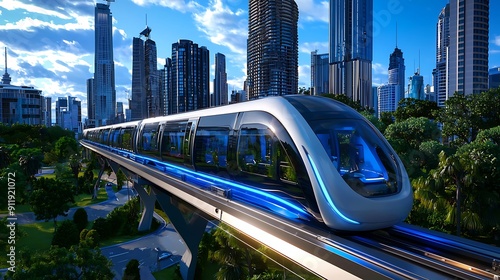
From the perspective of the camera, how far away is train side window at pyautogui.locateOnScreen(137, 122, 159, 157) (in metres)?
15.0

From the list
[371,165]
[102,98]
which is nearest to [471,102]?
[371,165]

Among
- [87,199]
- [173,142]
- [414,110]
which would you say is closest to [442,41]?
[414,110]

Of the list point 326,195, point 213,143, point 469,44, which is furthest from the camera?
point 469,44

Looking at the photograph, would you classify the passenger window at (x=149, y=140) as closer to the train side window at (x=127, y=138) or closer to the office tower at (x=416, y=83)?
the train side window at (x=127, y=138)

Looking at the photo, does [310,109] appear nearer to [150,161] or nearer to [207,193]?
[207,193]

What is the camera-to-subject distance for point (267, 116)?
6.82 m

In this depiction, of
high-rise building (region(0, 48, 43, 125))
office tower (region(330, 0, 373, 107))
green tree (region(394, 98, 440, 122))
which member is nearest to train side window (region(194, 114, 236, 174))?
green tree (region(394, 98, 440, 122))

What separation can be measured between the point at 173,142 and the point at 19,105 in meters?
104

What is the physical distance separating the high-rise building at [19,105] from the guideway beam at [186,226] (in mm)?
93994

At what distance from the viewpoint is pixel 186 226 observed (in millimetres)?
18453

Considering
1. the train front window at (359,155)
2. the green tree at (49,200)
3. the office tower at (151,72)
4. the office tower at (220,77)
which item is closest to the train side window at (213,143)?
the train front window at (359,155)

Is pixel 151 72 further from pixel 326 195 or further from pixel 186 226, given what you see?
pixel 326 195

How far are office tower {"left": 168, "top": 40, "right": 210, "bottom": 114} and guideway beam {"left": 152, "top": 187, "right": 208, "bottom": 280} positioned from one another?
9111 cm

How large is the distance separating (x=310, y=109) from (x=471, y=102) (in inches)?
1276
